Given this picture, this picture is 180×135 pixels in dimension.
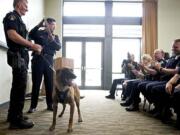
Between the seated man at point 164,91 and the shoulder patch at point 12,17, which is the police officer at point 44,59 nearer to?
the shoulder patch at point 12,17

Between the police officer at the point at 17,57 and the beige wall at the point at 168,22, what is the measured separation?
23.6 ft

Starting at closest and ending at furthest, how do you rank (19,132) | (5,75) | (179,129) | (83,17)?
(19,132) < (179,129) < (5,75) < (83,17)

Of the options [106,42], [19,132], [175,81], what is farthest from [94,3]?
[19,132]

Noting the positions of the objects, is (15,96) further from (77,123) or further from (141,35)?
(141,35)

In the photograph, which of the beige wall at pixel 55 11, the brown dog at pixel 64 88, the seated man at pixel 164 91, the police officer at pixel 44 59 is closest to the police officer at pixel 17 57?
the brown dog at pixel 64 88

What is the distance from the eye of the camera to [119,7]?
9.76 m

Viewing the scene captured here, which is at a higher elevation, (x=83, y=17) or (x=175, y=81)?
(x=83, y=17)

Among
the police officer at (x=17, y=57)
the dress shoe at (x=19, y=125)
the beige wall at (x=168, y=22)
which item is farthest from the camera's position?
the beige wall at (x=168, y=22)

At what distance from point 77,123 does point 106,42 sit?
265 inches

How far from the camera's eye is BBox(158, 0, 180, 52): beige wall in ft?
30.7

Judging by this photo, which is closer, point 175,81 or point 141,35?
point 175,81

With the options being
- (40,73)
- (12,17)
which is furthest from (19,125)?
(40,73)

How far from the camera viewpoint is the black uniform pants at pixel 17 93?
2.80 m

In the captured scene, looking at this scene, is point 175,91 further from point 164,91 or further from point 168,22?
point 168,22
